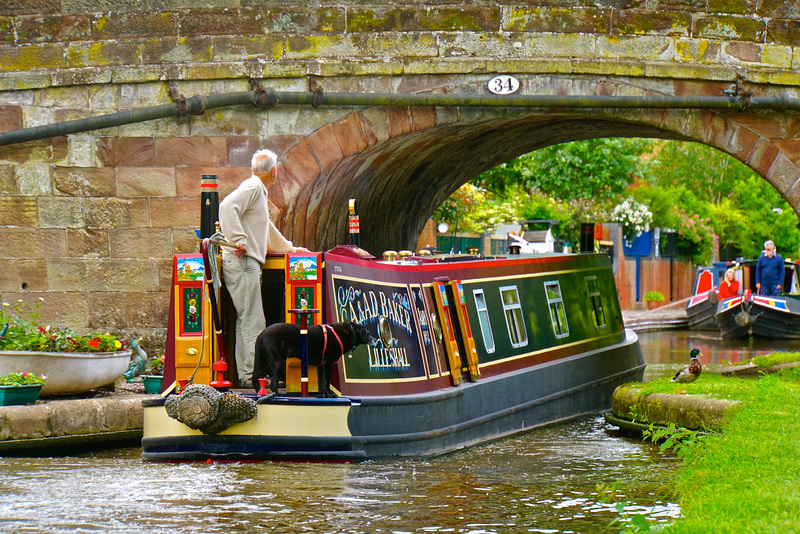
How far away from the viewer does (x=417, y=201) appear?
14.3 meters

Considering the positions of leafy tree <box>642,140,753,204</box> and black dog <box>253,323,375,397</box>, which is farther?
leafy tree <box>642,140,753,204</box>

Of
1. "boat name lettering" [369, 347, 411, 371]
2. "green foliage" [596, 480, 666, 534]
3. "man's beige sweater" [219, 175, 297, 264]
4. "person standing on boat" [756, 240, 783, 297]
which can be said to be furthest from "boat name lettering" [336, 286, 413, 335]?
"person standing on boat" [756, 240, 783, 297]

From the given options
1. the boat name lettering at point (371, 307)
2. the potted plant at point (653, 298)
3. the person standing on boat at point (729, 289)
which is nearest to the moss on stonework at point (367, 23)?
the boat name lettering at point (371, 307)

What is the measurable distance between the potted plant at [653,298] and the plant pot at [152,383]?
68.0ft

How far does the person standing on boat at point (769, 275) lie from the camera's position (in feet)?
64.5

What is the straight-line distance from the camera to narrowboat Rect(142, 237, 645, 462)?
22.6 ft

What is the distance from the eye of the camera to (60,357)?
26.6 ft

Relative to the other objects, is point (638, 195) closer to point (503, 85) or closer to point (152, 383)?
point (503, 85)

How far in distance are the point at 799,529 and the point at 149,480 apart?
139 inches

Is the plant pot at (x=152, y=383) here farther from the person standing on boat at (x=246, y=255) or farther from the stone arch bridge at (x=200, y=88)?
the person standing on boat at (x=246, y=255)

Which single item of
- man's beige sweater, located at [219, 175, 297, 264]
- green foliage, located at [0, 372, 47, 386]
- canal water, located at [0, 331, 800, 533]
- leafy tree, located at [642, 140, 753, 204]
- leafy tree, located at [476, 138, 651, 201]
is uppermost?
leafy tree, located at [642, 140, 753, 204]

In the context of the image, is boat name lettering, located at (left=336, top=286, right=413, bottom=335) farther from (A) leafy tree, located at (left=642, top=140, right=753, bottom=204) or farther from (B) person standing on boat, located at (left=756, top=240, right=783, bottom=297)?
(A) leafy tree, located at (left=642, top=140, right=753, bottom=204)

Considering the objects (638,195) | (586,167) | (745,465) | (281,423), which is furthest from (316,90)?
(638,195)

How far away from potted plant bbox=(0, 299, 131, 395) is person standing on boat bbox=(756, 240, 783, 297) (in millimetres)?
13559
